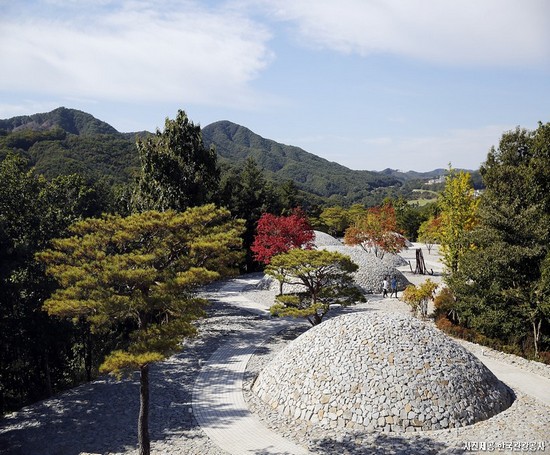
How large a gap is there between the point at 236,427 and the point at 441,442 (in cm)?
568

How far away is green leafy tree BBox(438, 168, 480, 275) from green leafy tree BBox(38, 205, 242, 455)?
1559 centimetres

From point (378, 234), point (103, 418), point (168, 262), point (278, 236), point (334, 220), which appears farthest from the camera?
point (334, 220)

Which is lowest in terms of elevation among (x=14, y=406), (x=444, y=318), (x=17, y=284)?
(x=14, y=406)

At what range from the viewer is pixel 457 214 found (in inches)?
862

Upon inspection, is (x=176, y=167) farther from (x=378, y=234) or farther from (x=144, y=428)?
(x=378, y=234)

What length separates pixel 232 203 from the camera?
40281 millimetres

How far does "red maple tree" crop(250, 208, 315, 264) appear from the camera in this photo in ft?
78.4

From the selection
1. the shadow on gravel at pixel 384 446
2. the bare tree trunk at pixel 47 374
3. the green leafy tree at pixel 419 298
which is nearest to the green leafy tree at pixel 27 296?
the bare tree trunk at pixel 47 374

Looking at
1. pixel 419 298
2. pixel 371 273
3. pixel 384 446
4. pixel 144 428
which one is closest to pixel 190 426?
pixel 144 428

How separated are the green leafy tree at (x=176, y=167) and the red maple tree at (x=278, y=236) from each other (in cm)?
549

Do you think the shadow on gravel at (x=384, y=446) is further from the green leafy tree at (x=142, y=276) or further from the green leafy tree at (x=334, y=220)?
the green leafy tree at (x=334, y=220)

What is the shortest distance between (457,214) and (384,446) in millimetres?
15218

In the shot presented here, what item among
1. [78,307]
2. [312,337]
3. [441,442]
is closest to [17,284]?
[78,307]

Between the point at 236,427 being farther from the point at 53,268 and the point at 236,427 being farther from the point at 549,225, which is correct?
the point at 549,225
